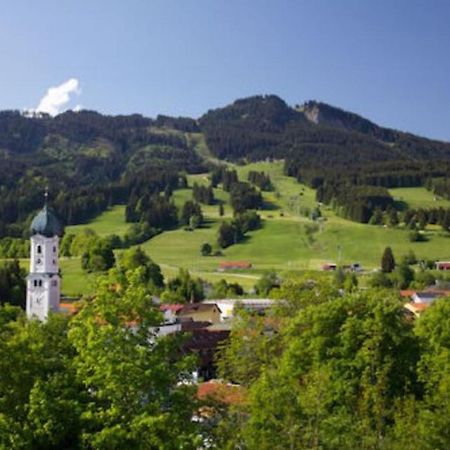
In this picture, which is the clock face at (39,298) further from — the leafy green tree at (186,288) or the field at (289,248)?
the field at (289,248)

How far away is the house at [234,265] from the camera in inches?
6362

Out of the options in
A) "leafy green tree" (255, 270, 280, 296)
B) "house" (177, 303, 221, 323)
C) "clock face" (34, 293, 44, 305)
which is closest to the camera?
"clock face" (34, 293, 44, 305)

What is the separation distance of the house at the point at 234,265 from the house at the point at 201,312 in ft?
167

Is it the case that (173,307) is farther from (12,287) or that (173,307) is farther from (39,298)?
(39,298)

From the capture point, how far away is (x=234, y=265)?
164m

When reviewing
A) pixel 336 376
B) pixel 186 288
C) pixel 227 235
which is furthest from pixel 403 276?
pixel 336 376

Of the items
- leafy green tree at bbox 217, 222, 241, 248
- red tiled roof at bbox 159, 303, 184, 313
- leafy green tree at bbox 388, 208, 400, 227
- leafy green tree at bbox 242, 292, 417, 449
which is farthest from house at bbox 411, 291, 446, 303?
leafy green tree at bbox 388, 208, 400, 227

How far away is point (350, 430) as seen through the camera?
934 inches

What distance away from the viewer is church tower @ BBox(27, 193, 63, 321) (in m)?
87.1

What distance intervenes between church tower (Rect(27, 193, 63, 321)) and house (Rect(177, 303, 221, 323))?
2091 cm

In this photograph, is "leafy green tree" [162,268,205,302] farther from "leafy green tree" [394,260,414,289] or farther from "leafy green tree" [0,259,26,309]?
"leafy green tree" [394,260,414,289]

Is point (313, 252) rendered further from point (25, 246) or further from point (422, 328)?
point (422, 328)

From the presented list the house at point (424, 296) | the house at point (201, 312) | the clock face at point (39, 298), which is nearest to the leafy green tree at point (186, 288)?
the house at point (201, 312)

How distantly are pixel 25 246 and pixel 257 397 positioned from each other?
141m
